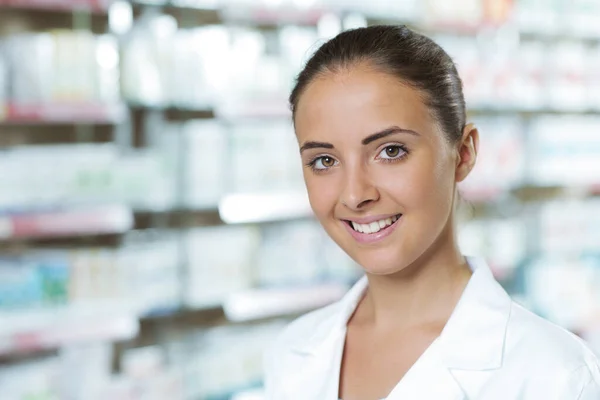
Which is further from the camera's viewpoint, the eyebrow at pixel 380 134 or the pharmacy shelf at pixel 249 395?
the pharmacy shelf at pixel 249 395

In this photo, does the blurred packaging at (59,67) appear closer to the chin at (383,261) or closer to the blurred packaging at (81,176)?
the blurred packaging at (81,176)

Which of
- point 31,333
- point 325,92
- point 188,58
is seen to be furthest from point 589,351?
point 188,58

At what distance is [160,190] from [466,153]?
169cm

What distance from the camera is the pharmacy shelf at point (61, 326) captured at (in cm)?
242

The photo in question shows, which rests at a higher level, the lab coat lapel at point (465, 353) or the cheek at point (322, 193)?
the cheek at point (322, 193)

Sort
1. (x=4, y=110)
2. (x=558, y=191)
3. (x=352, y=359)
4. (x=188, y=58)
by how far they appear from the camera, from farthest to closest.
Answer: (x=558, y=191), (x=188, y=58), (x=4, y=110), (x=352, y=359)

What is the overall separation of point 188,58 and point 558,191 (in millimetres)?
2497

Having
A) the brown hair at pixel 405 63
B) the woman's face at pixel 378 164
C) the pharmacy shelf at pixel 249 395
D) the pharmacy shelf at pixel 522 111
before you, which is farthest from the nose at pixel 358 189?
the pharmacy shelf at pixel 522 111

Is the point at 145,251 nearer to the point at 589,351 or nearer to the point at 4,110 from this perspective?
Answer: the point at 4,110

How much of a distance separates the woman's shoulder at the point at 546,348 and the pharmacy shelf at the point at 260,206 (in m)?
1.83

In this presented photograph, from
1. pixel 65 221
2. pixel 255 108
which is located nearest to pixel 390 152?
pixel 65 221

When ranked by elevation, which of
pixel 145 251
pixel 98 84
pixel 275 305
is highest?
pixel 98 84

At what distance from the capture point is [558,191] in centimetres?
431

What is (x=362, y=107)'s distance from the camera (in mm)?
1120
